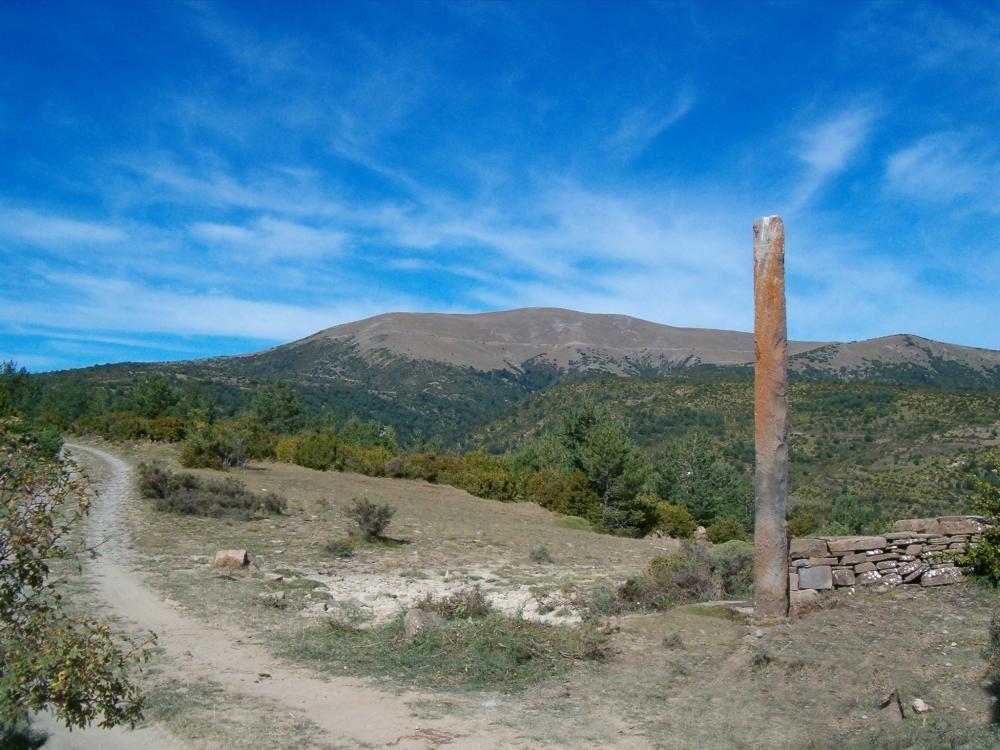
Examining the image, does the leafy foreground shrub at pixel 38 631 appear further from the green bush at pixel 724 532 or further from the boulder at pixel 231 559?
the green bush at pixel 724 532

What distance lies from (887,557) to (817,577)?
980mm

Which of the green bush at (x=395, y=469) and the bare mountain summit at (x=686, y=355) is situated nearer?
the green bush at (x=395, y=469)

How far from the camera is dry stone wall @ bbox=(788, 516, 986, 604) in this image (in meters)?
9.28

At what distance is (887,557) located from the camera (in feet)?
30.9

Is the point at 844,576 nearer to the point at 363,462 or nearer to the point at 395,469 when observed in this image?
the point at 395,469

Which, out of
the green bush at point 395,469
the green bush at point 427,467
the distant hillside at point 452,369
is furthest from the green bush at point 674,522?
the distant hillside at point 452,369

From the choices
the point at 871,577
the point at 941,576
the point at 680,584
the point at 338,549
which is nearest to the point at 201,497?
the point at 338,549

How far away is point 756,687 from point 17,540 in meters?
6.32

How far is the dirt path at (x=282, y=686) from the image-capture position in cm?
564

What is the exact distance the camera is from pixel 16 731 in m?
4.50

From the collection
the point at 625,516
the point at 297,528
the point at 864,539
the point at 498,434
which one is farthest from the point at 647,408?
the point at 864,539

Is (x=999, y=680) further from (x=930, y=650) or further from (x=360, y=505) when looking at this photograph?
(x=360, y=505)

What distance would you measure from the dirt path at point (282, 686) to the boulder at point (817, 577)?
17.6ft

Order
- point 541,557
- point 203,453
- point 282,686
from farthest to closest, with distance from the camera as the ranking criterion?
1. point 203,453
2. point 541,557
3. point 282,686
